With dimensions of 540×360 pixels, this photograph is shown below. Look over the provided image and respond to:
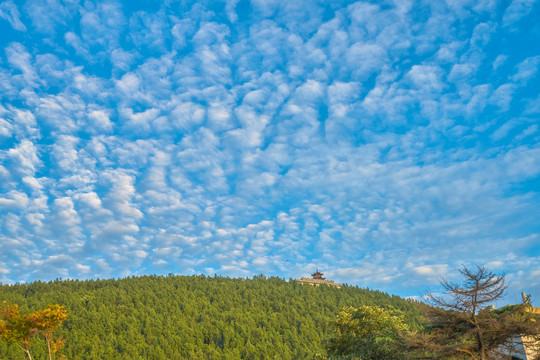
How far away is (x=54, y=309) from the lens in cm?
2862

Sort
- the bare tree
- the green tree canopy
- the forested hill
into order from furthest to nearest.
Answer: the forested hill → the green tree canopy → the bare tree

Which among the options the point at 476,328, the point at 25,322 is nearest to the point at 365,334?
the point at 476,328

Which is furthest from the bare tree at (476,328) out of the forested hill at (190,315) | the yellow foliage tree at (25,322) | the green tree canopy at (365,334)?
the forested hill at (190,315)

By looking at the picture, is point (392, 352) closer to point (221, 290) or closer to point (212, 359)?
point (212, 359)

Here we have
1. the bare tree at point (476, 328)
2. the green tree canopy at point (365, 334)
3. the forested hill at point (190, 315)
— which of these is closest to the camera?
the bare tree at point (476, 328)

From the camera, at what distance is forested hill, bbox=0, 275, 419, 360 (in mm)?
112688

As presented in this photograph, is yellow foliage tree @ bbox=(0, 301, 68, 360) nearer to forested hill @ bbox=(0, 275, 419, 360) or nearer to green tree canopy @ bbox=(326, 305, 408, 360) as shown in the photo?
green tree canopy @ bbox=(326, 305, 408, 360)

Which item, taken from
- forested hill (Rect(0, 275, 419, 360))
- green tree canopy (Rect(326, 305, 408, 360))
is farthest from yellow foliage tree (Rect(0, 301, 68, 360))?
forested hill (Rect(0, 275, 419, 360))

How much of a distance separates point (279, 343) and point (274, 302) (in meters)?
43.4

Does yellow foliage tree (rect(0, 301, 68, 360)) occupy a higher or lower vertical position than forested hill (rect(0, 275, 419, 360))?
lower

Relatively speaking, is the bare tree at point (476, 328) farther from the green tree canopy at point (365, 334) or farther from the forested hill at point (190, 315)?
the forested hill at point (190, 315)

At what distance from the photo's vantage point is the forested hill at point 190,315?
113 m

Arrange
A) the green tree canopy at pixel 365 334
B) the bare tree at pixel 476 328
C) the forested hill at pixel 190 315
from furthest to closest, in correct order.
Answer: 1. the forested hill at pixel 190 315
2. the green tree canopy at pixel 365 334
3. the bare tree at pixel 476 328

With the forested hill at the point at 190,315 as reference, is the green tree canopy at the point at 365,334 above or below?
below
